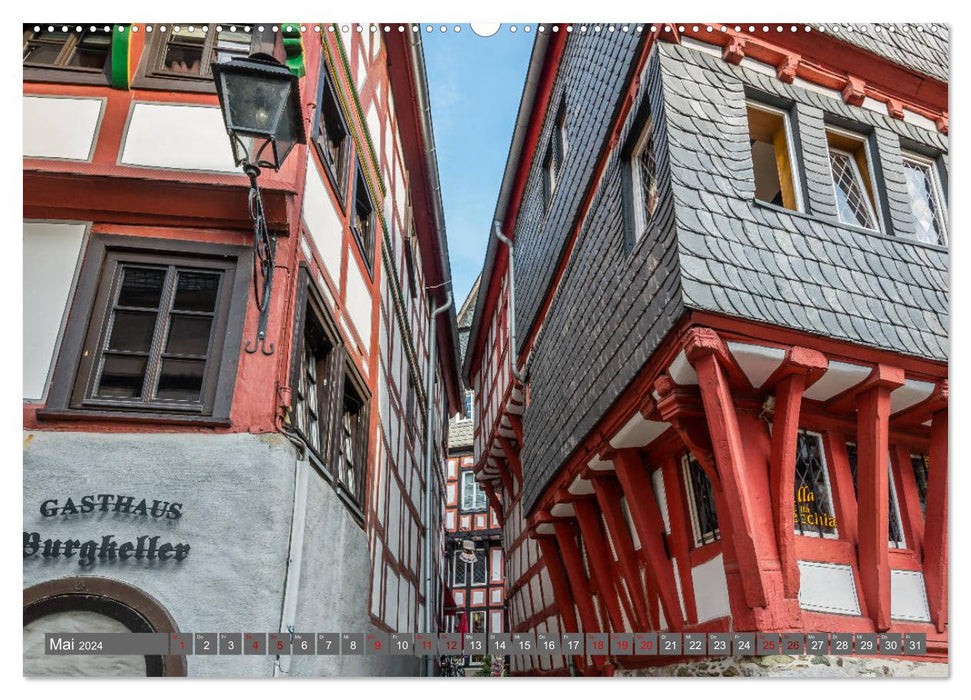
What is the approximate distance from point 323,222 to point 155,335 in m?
1.45

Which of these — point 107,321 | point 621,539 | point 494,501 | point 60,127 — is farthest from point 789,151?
point 494,501

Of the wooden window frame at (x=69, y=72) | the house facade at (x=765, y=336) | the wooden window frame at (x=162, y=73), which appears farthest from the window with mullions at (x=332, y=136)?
the house facade at (x=765, y=336)

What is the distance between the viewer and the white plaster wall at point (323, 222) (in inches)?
183

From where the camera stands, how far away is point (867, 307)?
4234 mm

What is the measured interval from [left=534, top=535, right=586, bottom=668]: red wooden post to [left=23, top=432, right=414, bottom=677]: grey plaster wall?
377 centimetres

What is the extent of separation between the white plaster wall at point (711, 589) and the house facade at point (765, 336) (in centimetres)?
2

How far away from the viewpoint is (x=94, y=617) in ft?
10.4

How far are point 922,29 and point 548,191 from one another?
499 centimetres

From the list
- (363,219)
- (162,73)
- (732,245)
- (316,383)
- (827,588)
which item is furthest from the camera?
(363,219)

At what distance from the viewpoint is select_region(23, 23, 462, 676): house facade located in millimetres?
3271

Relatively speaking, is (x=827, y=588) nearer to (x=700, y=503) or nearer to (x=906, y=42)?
(x=700, y=503)

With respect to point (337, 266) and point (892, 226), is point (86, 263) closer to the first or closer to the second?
point (337, 266)

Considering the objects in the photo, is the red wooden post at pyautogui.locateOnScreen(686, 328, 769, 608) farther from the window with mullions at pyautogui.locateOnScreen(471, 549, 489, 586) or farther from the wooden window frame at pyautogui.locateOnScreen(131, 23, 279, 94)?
the window with mullions at pyautogui.locateOnScreen(471, 549, 489, 586)

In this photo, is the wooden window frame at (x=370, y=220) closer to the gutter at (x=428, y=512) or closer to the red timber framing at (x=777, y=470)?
the red timber framing at (x=777, y=470)
